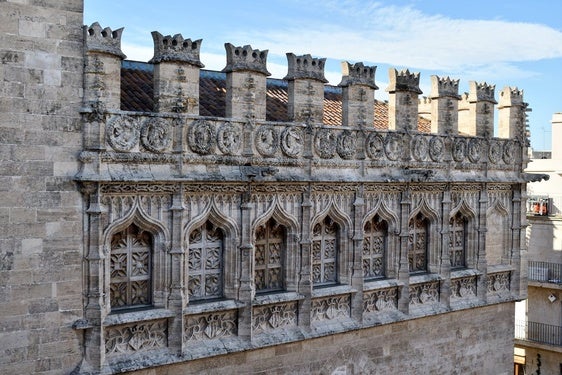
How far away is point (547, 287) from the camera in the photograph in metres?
27.8

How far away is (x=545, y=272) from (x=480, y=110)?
11534 millimetres

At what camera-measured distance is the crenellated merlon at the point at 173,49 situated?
42.6ft

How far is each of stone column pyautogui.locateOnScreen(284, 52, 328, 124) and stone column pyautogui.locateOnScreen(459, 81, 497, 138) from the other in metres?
5.35

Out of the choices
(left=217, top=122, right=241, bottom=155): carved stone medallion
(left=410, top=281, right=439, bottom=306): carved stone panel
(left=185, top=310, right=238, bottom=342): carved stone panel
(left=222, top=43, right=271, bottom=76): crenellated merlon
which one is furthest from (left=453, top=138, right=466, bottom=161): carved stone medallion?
(left=185, top=310, right=238, bottom=342): carved stone panel

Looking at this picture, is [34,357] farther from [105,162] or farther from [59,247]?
[105,162]

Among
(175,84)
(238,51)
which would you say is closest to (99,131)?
(175,84)

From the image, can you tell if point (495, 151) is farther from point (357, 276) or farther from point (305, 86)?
point (305, 86)

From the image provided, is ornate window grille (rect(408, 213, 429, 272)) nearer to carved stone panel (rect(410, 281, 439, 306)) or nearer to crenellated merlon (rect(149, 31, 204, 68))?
carved stone panel (rect(410, 281, 439, 306))

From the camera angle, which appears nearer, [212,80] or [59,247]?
[59,247]

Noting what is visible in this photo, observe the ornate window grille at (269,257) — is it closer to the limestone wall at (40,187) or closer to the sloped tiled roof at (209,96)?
the sloped tiled roof at (209,96)

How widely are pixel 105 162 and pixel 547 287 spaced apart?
67.3 ft

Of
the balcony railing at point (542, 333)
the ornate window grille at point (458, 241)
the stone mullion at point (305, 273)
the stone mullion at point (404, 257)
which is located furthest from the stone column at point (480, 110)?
the balcony railing at point (542, 333)

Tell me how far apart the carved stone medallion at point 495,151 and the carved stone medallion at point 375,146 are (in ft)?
13.1

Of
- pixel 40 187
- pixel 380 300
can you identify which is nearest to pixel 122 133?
pixel 40 187
